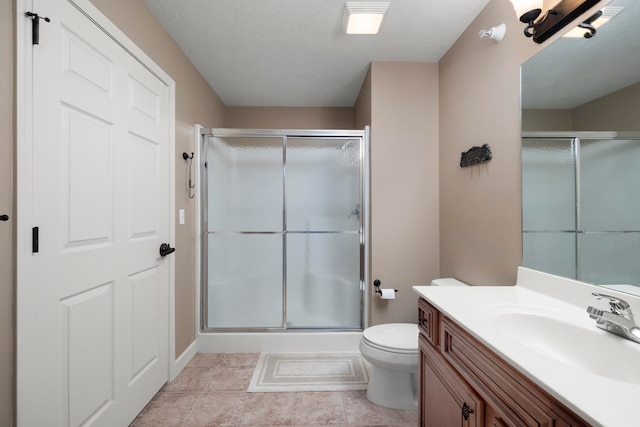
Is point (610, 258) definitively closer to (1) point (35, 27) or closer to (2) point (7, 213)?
(2) point (7, 213)

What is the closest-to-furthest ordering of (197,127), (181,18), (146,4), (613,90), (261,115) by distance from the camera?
(613,90), (146,4), (181,18), (197,127), (261,115)

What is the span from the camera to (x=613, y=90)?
3.25 ft

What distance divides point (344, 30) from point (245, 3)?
66 cm

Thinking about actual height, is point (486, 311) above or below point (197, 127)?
below

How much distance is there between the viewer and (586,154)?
109cm

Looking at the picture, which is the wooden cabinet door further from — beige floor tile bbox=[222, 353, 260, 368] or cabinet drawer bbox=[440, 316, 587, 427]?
beige floor tile bbox=[222, 353, 260, 368]

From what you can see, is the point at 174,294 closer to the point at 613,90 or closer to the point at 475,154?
the point at 475,154

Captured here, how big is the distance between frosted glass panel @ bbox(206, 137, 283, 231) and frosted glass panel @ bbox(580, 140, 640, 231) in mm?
2010

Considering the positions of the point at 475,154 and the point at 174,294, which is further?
the point at 174,294

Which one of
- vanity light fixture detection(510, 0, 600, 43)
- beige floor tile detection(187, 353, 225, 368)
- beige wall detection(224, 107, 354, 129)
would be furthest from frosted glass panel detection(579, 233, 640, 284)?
beige wall detection(224, 107, 354, 129)

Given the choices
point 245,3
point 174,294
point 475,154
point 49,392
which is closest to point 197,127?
point 245,3

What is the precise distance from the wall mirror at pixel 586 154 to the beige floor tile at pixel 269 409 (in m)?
1.62

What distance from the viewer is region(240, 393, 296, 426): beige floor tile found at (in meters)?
1.66

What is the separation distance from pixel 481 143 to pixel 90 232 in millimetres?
2164
